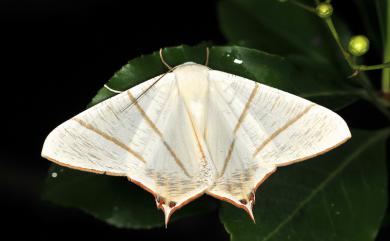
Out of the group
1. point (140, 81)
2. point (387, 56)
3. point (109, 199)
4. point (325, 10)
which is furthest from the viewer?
point (109, 199)

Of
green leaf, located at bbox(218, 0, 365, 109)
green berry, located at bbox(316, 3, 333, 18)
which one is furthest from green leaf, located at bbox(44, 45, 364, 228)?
green leaf, located at bbox(218, 0, 365, 109)

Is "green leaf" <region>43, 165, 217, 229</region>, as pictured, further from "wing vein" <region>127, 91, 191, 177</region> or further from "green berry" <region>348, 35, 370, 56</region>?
"green berry" <region>348, 35, 370, 56</region>

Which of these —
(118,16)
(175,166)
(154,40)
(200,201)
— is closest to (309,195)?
(200,201)

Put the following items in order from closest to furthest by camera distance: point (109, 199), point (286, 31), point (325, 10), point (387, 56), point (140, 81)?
point (325, 10) < point (140, 81) < point (387, 56) < point (109, 199) < point (286, 31)

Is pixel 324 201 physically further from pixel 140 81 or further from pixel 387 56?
pixel 140 81

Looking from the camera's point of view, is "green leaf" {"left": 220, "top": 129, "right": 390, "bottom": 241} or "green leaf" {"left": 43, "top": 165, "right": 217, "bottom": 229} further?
"green leaf" {"left": 43, "top": 165, "right": 217, "bottom": 229}

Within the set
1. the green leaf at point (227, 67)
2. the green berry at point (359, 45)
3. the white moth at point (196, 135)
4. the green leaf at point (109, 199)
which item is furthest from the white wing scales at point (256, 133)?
the green leaf at point (109, 199)

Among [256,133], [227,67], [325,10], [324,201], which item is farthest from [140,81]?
[324,201]
